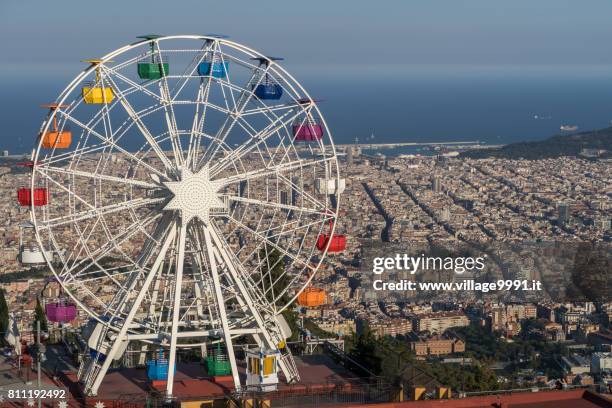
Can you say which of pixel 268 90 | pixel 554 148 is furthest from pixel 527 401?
pixel 554 148

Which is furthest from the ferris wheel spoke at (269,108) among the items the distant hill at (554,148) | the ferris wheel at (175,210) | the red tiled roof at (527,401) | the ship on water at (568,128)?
the ship on water at (568,128)

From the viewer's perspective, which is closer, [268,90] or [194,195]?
[194,195]

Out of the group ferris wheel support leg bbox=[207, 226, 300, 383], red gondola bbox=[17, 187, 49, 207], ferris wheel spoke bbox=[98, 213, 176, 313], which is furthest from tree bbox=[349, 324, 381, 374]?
red gondola bbox=[17, 187, 49, 207]

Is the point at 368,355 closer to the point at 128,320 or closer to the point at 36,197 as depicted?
the point at 128,320

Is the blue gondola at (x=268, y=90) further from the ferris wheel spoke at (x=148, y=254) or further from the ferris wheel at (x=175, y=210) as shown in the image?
the ferris wheel spoke at (x=148, y=254)

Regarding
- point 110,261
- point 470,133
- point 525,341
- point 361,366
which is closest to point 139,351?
point 361,366

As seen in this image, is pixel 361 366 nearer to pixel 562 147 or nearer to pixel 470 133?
pixel 562 147
